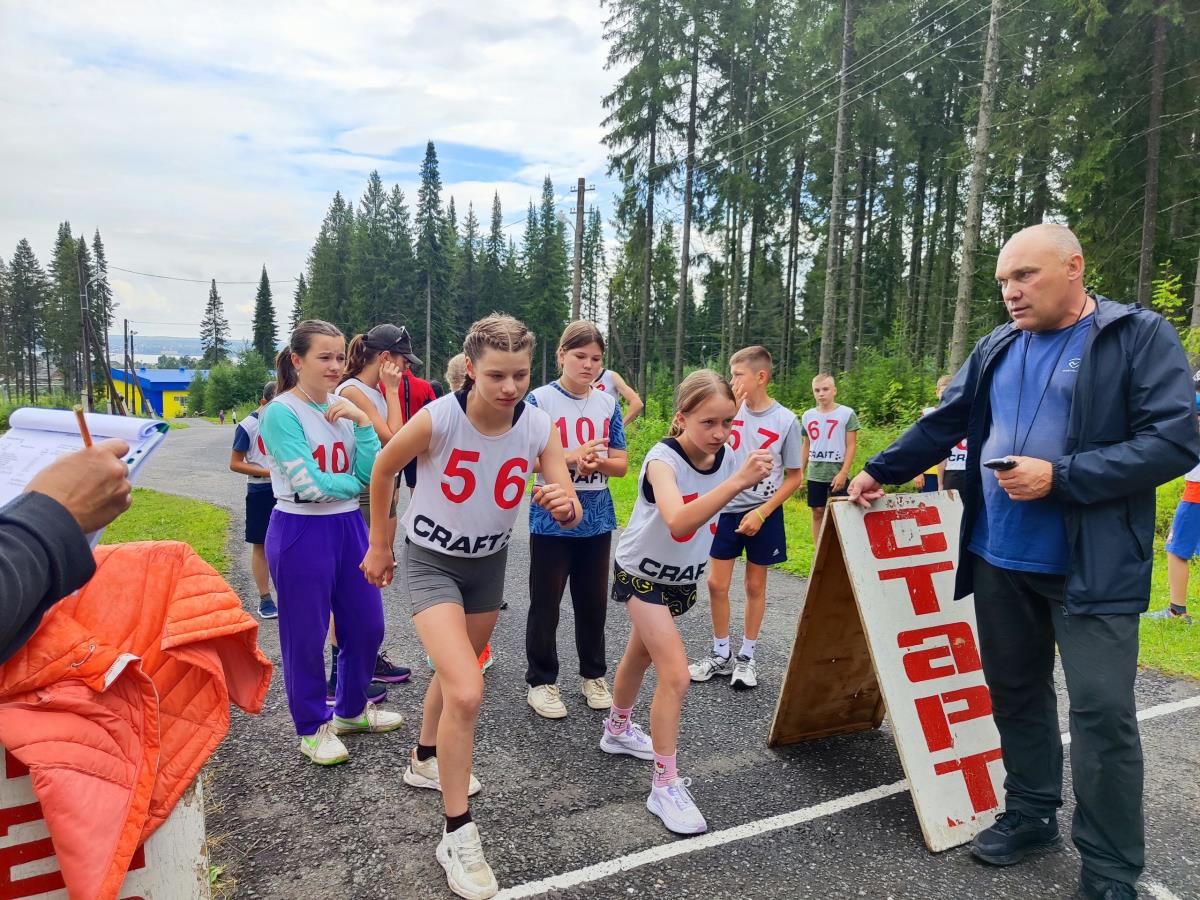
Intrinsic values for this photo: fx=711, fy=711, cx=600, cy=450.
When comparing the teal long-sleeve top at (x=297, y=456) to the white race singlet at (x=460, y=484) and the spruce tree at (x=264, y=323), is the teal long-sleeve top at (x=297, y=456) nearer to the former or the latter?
the white race singlet at (x=460, y=484)

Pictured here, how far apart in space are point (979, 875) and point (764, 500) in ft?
8.03

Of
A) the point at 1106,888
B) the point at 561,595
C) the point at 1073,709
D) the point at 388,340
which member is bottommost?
the point at 1106,888

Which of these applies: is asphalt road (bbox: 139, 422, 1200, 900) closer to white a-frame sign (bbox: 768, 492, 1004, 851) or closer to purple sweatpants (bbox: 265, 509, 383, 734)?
white a-frame sign (bbox: 768, 492, 1004, 851)

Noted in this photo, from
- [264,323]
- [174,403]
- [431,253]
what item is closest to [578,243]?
[431,253]

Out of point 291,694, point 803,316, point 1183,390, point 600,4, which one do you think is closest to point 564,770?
point 291,694

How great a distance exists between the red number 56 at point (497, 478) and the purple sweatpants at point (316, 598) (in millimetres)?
956

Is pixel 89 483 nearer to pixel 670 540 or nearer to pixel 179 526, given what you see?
pixel 670 540

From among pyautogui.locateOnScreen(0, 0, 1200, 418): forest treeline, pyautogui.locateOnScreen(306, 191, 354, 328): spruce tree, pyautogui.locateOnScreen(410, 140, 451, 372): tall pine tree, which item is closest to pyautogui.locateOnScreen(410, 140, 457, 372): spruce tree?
pyautogui.locateOnScreen(410, 140, 451, 372): tall pine tree

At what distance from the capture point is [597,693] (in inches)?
170

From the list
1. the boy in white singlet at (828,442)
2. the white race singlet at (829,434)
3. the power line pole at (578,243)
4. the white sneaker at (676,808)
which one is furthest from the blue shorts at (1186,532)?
the power line pole at (578,243)

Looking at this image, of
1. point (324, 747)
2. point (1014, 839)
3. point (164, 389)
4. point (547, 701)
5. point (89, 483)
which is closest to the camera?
point (89, 483)

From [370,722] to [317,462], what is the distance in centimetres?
149

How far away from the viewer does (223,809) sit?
10.4 feet

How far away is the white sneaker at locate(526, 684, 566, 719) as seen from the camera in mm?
4152
